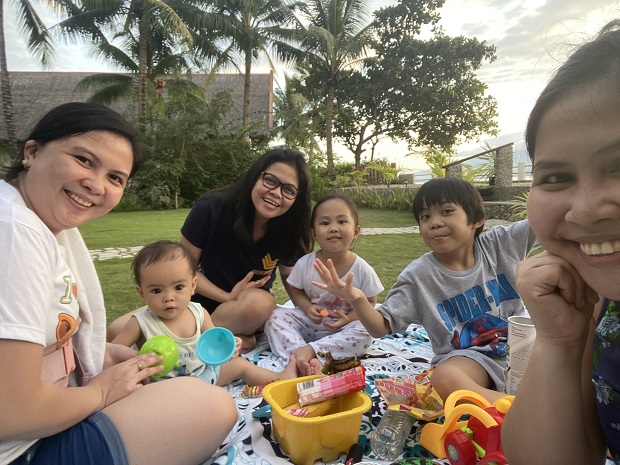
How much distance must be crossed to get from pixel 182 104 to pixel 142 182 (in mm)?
3740

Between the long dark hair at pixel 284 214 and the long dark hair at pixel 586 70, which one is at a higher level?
the long dark hair at pixel 586 70

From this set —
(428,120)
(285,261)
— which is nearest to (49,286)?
(285,261)

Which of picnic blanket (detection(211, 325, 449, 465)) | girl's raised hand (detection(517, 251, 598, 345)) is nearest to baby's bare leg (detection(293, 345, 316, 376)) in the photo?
picnic blanket (detection(211, 325, 449, 465))

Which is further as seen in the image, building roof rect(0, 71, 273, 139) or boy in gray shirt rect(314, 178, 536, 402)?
building roof rect(0, 71, 273, 139)

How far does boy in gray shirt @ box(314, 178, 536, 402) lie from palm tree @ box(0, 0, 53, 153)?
16.5m

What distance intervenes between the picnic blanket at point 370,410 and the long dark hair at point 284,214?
801mm

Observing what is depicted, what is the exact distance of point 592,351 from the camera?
1074 mm

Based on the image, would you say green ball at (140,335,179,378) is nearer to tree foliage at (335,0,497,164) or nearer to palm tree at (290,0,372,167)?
palm tree at (290,0,372,167)

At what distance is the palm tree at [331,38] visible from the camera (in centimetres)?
1950

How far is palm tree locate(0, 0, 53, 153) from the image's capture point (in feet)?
49.2

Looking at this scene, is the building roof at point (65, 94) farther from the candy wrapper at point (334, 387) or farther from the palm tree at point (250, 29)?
the candy wrapper at point (334, 387)

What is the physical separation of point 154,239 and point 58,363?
7316 mm

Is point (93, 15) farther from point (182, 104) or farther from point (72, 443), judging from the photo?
point (72, 443)

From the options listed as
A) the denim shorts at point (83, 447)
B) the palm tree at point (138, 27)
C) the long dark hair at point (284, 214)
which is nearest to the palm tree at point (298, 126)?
the palm tree at point (138, 27)
